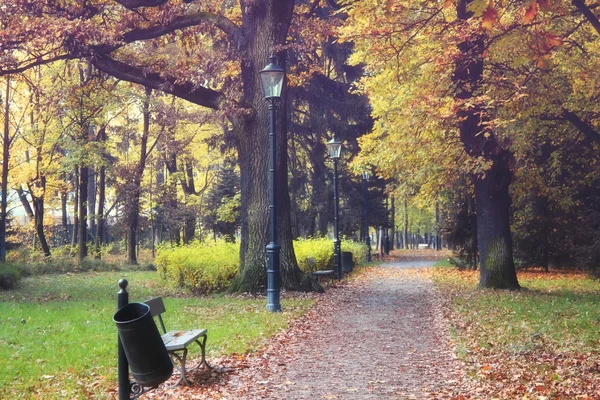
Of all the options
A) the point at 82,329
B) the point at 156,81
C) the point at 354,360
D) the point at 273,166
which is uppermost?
the point at 156,81

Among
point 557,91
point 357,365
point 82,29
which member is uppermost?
point 82,29

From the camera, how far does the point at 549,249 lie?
26.2m

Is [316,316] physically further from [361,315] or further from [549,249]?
[549,249]

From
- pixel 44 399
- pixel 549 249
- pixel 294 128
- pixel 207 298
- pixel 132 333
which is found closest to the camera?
pixel 132 333

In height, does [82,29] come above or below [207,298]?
above

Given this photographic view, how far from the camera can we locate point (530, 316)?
12.5 metres

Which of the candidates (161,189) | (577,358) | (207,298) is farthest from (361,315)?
(161,189)

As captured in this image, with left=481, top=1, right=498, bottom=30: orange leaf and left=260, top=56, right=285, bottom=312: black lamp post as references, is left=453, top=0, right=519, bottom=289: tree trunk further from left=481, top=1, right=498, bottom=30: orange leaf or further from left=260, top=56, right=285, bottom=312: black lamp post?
left=481, top=1, right=498, bottom=30: orange leaf

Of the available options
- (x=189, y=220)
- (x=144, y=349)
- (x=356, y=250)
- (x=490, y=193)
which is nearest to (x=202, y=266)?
(x=490, y=193)

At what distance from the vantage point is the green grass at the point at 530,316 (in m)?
9.79

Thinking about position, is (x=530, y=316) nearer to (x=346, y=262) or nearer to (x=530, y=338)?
(x=530, y=338)

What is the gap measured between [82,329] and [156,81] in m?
7.96

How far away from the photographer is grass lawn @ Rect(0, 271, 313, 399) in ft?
24.3

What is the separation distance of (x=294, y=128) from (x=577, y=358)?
76.3 ft
